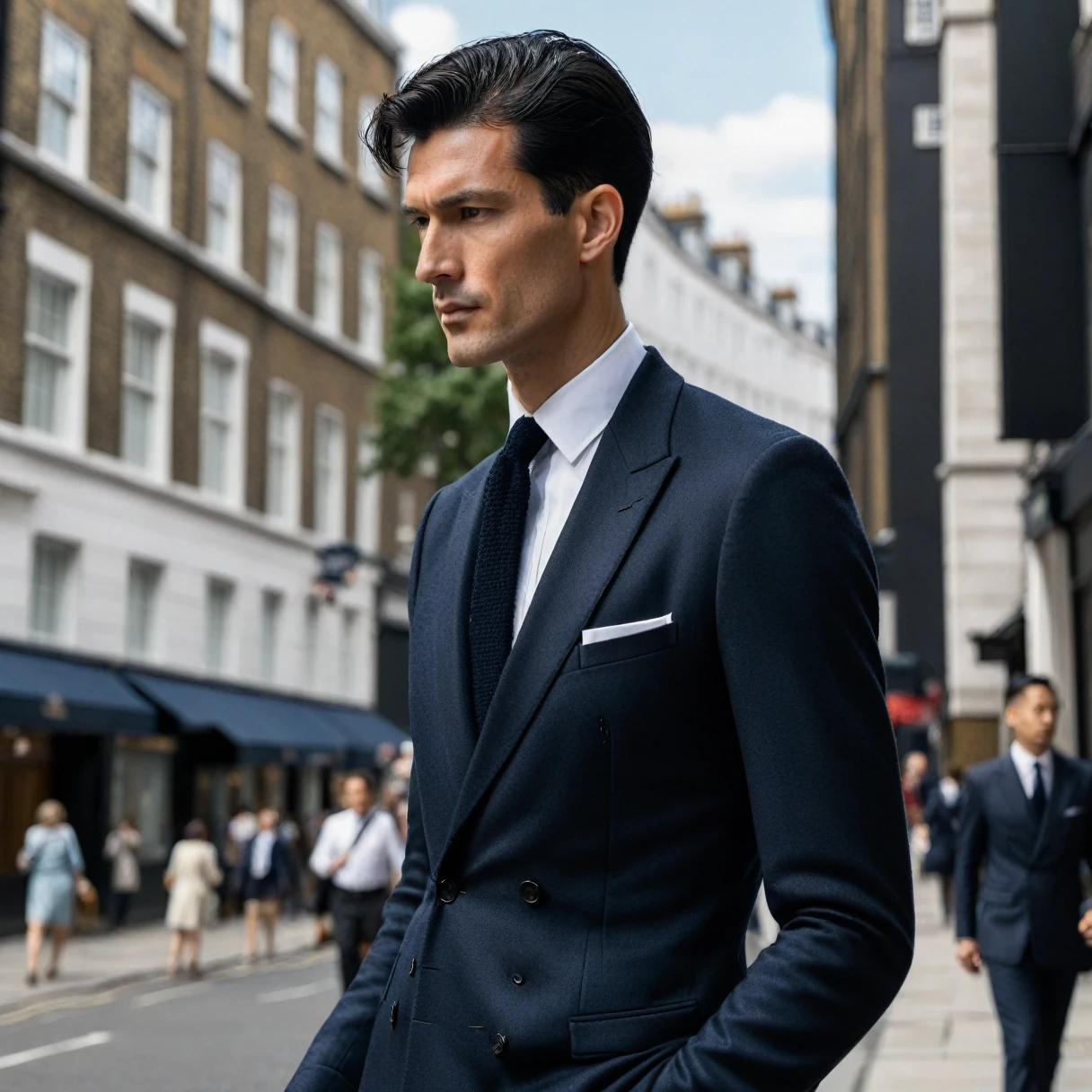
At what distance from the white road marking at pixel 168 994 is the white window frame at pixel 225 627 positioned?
1154cm

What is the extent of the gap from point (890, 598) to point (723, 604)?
4222cm

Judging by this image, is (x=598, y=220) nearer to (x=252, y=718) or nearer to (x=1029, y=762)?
(x=1029, y=762)

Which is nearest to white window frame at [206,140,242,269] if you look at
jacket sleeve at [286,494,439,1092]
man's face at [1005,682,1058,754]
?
man's face at [1005,682,1058,754]

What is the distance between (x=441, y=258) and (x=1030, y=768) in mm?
6467

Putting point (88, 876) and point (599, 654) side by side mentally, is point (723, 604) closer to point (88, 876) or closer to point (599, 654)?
point (599, 654)

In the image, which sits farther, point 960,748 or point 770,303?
point 770,303

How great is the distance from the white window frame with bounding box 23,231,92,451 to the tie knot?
2469 centimetres

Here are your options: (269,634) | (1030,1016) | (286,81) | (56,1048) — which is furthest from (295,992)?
(286,81)

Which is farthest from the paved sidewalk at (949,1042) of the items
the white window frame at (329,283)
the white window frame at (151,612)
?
the white window frame at (329,283)

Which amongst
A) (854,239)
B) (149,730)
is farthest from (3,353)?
(854,239)

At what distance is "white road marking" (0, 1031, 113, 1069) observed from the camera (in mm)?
12992

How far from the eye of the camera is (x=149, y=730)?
2714 cm

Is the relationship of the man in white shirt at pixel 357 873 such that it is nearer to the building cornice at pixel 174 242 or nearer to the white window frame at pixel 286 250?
→ the building cornice at pixel 174 242

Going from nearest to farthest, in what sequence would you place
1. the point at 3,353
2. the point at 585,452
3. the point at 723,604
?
the point at 723,604, the point at 585,452, the point at 3,353
